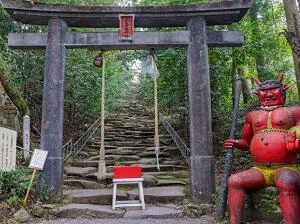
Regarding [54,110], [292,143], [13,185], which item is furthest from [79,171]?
[292,143]

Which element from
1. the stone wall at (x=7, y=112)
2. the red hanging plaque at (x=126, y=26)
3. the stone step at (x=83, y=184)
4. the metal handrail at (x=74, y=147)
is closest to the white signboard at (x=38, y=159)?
the stone step at (x=83, y=184)

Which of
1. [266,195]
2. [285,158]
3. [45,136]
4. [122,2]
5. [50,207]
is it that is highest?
[122,2]

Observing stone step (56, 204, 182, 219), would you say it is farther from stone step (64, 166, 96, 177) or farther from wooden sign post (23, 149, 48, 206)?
stone step (64, 166, 96, 177)

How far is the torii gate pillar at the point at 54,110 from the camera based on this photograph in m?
6.17

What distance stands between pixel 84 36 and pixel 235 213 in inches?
180

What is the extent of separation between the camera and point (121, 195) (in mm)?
6504

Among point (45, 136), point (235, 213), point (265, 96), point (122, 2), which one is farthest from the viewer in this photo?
point (122, 2)

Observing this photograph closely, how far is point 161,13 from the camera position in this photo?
6.57m

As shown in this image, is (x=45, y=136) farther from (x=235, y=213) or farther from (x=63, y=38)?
(x=235, y=213)

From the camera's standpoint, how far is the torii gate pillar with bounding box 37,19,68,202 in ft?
20.2

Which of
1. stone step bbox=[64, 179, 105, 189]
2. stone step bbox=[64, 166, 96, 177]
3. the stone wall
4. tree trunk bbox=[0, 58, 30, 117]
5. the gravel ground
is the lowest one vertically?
the gravel ground

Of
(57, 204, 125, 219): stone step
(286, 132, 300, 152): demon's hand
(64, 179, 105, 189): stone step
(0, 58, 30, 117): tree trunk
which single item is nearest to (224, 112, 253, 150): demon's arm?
(286, 132, 300, 152): demon's hand

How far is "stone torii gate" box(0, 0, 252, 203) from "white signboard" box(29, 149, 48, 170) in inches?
8.7

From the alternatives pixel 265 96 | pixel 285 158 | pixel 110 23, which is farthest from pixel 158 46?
pixel 285 158
